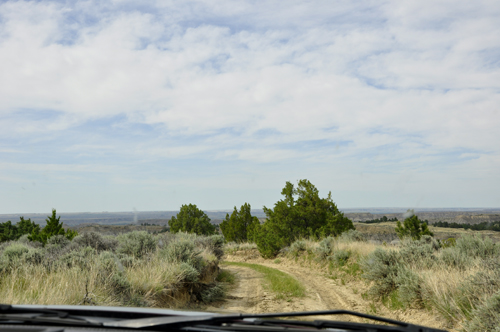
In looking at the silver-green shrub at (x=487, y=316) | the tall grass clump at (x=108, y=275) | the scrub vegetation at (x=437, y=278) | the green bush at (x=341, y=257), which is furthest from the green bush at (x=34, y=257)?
the green bush at (x=341, y=257)

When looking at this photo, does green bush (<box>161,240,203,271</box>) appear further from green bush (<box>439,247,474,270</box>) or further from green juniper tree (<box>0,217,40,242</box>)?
green juniper tree (<box>0,217,40,242</box>)

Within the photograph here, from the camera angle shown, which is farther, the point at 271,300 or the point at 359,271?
the point at 359,271

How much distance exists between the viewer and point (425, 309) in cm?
711

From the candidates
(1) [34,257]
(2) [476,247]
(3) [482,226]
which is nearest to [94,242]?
(1) [34,257]

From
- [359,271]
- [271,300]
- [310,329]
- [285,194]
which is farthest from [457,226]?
[310,329]

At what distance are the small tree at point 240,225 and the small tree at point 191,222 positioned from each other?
228 cm

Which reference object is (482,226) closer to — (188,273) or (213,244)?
(213,244)

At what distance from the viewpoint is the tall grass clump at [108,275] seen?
5.93m

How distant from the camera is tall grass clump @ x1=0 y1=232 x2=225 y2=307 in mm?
5926

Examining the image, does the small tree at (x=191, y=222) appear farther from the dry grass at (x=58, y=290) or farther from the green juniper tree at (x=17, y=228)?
the dry grass at (x=58, y=290)

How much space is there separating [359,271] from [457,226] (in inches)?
2475

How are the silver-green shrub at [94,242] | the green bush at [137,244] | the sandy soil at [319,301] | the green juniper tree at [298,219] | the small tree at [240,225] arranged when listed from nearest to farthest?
the sandy soil at [319,301] < the green bush at [137,244] < the silver-green shrub at [94,242] < the green juniper tree at [298,219] < the small tree at [240,225]

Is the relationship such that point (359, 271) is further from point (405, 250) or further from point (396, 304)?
point (396, 304)

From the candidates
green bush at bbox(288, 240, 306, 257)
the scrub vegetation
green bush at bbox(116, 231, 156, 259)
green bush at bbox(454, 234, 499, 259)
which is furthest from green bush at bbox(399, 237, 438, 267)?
green bush at bbox(288, 240, 306, 257)
